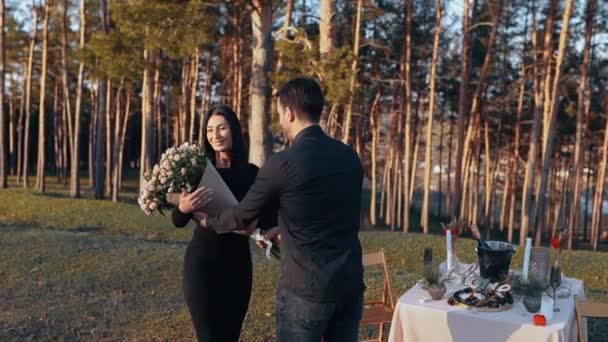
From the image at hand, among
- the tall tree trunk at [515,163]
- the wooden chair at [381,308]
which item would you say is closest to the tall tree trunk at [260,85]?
the wooden chair at [381,308]

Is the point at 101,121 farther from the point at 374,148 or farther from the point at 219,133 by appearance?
the point at 219,133

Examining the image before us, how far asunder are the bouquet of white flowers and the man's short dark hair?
0.73m

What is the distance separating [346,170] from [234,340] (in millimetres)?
1300

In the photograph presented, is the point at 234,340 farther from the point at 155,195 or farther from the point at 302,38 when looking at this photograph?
the point at 302,38

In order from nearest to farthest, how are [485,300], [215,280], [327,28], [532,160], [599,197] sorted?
[215,280], [485,300], [327,28], [532,160], [599,197]

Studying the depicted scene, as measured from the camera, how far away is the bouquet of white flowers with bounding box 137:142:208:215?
111 inches

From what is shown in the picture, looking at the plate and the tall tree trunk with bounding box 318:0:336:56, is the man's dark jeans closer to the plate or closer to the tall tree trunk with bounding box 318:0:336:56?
the plate

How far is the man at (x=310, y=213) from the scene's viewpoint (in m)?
2.27

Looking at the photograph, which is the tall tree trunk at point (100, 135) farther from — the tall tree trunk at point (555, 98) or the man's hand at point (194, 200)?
the man's hand at point (194, 200)

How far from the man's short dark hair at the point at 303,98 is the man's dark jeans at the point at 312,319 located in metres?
0.74

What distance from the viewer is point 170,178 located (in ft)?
9.25

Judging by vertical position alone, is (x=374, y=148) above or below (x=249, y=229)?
above

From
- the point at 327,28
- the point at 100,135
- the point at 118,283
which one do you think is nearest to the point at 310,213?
the point at 118,283

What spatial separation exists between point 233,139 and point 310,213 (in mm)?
1066
